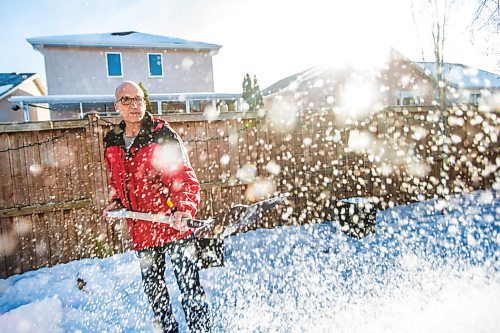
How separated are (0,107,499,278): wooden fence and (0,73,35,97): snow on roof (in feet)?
53.2

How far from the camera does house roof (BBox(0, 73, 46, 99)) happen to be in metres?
16.4

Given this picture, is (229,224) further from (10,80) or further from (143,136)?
(10,80)

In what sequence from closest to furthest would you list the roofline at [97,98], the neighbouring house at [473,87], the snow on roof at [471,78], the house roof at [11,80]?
the roofline at [97,98] → the house roof at [11,80] → the neighbouring house at [473,87] → the snow on roof at [471,78]

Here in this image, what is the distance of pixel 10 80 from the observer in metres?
18.4

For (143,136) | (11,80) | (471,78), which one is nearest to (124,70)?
(11,80)

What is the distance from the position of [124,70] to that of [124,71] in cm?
6

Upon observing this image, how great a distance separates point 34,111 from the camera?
18.2 meters

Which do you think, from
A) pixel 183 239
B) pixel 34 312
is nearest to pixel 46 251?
pixel 34 312

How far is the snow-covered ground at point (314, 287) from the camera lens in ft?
8.29

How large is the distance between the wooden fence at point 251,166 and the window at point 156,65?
549 inches

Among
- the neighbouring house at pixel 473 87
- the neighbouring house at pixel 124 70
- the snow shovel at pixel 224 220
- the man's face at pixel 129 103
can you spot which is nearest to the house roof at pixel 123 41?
the neighbouring house at pixel 124 70

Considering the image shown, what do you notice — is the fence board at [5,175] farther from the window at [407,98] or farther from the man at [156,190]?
the window at [407,98]

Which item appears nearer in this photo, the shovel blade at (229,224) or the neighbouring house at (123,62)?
the shovel blade at (229,224)

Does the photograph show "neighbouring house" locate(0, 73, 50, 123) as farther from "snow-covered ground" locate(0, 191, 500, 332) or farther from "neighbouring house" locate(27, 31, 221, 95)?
"snow-covered ground" locate(0, 191, 500, 332)
